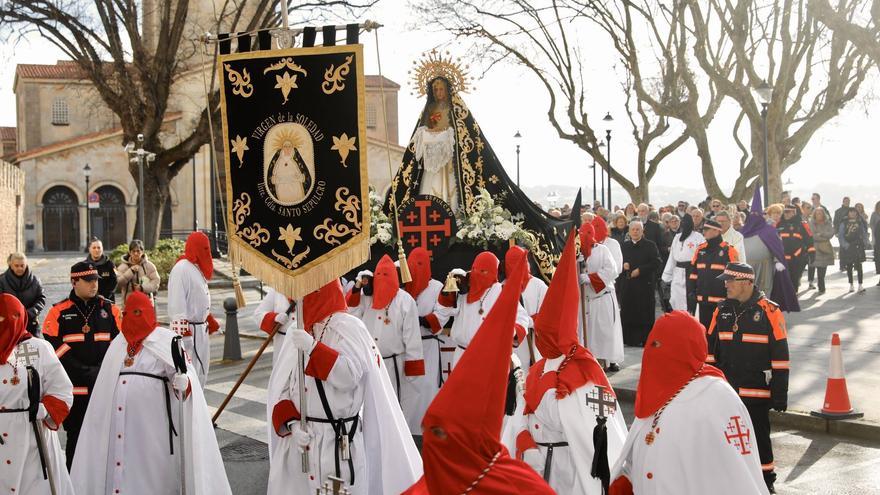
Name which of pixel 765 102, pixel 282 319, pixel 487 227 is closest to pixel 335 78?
pixel 282 319

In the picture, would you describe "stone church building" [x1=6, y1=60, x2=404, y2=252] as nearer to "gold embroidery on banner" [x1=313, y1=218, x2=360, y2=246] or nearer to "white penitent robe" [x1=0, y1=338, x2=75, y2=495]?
"white penitent robe" [x1=0, y1=338, x2=75, y2=495]

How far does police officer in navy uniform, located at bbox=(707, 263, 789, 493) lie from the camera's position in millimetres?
7703

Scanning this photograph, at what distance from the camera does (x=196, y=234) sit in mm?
11414

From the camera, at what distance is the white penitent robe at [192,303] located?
37.0ft

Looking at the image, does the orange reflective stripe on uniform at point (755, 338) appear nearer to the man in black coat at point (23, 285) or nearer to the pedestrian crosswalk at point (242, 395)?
the pedestrian crosswalk at point (242, 395)

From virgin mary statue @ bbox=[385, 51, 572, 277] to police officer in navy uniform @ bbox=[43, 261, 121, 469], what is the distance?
6526mm

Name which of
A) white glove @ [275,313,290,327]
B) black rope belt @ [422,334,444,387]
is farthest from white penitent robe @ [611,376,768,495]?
black rope belt @ [422,334,444,387]

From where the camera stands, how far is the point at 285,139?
664 cm

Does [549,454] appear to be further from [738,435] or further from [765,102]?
[765,102]

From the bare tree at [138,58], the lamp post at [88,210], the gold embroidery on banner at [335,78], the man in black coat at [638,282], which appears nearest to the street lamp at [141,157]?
the bare tree at [138,58]

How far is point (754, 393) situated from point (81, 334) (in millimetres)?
5425

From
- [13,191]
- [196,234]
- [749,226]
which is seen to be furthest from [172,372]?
[13,191]

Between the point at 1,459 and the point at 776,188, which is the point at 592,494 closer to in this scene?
the point at 1,459

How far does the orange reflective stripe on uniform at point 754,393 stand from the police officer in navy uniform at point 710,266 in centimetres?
475
